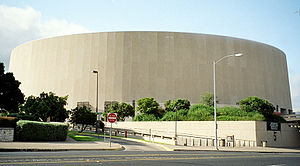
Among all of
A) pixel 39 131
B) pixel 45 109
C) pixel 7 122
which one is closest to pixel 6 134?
pixel 7 122

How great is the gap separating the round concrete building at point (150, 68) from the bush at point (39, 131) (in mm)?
43790

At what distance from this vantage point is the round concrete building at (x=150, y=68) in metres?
67.2

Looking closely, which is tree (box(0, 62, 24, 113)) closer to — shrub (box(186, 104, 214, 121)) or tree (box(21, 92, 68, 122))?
tree (box(21, 92, 68, 122))

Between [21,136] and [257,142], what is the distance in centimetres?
2285

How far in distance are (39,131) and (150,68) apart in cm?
4799

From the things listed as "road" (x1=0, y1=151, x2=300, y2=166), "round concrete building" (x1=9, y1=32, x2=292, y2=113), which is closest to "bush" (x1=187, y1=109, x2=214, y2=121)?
"road" (x1=0, y1=151, x2=300, y2=166)

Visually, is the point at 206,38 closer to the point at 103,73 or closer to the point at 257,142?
the point at 103,73

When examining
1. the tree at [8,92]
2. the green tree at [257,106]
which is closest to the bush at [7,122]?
the tree at [8,92]

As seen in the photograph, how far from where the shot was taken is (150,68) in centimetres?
6750

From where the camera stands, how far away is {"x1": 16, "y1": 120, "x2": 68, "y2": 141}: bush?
2029 centimetres

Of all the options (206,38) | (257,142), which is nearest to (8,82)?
(257,142)

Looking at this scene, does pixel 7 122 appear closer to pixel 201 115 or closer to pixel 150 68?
pixel 201 115

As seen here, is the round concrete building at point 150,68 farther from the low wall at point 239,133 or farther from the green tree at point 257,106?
the low wall at point 239,133

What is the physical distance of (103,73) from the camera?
67.9 m
